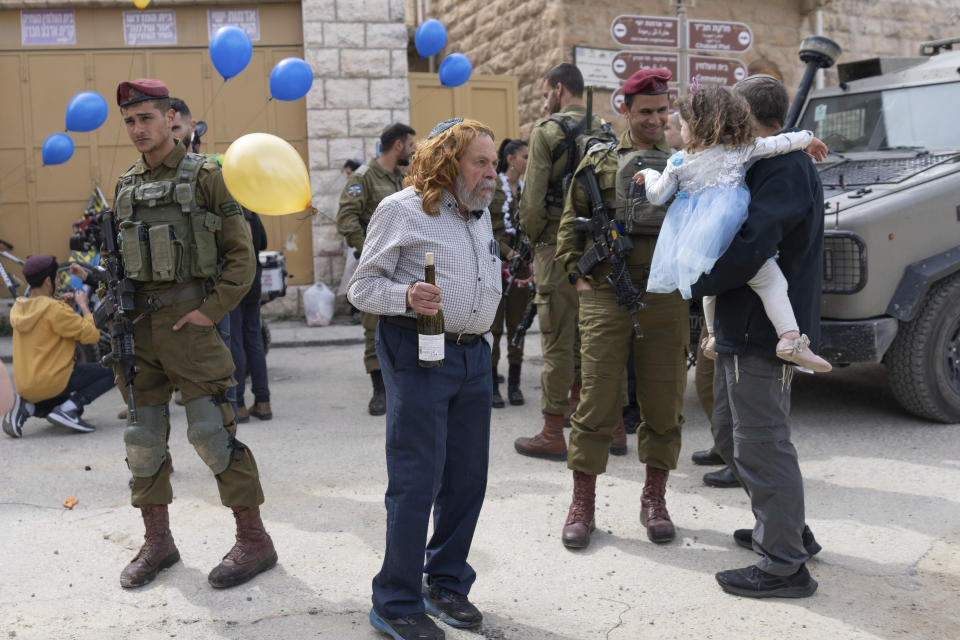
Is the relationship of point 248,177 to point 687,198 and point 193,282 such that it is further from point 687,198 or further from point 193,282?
point 687,198

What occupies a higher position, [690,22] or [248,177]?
[690,22]

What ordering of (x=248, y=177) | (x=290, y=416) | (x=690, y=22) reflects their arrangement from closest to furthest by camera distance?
(x=248, y=177)
(x=290, y=416)
(x=690, y=22)

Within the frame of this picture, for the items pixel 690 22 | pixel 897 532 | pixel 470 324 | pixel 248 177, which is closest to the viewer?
pixel 470 324

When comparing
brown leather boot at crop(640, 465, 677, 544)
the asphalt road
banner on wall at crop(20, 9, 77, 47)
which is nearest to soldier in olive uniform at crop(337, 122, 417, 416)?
the asphalt road

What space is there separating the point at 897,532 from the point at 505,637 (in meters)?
2.03

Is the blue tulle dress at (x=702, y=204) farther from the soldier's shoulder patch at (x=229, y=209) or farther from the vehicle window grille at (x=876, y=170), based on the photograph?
the vehicle window grille at (x=876, y=170)

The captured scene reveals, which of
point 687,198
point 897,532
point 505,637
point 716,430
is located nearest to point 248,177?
point 687,198

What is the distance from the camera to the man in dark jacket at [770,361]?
3.41 meters

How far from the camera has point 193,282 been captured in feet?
12.5

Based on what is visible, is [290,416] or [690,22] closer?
[290,416]

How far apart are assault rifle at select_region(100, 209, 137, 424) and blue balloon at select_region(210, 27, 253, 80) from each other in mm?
3277

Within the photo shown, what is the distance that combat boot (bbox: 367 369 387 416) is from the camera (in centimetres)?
666

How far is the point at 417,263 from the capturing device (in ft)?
10.3

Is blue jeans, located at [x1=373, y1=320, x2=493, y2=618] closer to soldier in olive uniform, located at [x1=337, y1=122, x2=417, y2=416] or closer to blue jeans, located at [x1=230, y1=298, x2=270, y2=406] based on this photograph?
soldier in olive uniform, located at [x1=337, y1=122, x2=417, y2=416]
